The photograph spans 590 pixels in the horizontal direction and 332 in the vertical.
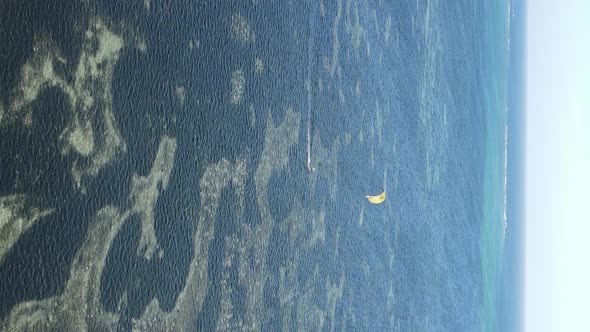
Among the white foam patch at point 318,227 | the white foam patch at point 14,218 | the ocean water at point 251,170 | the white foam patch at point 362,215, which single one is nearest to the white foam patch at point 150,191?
the ocean water at point 251,170

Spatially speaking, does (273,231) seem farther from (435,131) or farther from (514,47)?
(514,47)

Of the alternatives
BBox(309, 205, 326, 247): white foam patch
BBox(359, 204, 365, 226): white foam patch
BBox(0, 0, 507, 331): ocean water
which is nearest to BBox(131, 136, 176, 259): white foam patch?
BBox(0, 0, 507, 331): ocean water

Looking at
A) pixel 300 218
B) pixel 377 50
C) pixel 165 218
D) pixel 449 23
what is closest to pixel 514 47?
pixel 449 23

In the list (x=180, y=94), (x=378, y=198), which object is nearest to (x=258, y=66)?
(x=180, y=94)

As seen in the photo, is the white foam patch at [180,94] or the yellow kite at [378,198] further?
the yellow kite at [378,198]

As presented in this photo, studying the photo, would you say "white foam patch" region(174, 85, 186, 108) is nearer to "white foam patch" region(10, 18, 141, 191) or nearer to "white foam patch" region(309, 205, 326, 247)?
"white foam patch" region(10, 18, 141, 191)

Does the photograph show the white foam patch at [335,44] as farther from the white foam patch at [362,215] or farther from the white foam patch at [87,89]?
the white foam patch at [87,89]

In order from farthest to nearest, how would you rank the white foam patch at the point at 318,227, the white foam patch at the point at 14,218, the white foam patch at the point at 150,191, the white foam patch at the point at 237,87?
the white foam patch at the point at 318,227, the white foam patch at the point at 237,87, the white foam patch at the point at 150,191, the white foam patch at the point at 14,218

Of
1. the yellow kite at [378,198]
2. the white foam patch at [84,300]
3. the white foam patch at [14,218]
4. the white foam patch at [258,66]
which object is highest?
the white foam patch at [258,66]

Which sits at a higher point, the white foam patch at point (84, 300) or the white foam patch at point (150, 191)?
the white foam patch at point (150, 191)
